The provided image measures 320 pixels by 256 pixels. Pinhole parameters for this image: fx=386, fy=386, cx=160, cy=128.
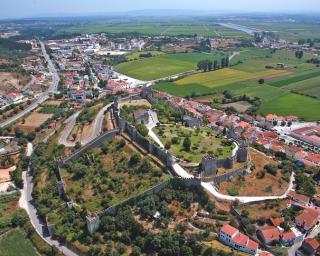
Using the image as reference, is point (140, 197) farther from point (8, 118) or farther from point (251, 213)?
point (8, 118)

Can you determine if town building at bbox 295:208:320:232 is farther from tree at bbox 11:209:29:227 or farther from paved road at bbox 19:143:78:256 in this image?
tree at bbox 11:209:29:227

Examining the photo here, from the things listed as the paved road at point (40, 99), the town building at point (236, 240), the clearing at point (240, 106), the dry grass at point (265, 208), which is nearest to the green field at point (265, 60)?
the clearing at point (240, 106)

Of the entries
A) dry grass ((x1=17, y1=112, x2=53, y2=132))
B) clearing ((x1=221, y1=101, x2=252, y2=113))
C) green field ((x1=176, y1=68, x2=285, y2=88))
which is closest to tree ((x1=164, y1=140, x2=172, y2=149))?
dry grass ((x1=17, y1=112, x2=53, y2=132))


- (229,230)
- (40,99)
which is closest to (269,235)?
(229,230)

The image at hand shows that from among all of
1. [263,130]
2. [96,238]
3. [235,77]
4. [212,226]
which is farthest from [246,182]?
[235,77]

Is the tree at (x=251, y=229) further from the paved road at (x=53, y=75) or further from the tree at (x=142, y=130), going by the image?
the paved road at (x=53, y=75)

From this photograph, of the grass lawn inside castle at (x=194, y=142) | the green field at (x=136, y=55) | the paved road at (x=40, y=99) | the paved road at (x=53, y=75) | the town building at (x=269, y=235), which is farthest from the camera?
the green field at (x=136, y=55)
